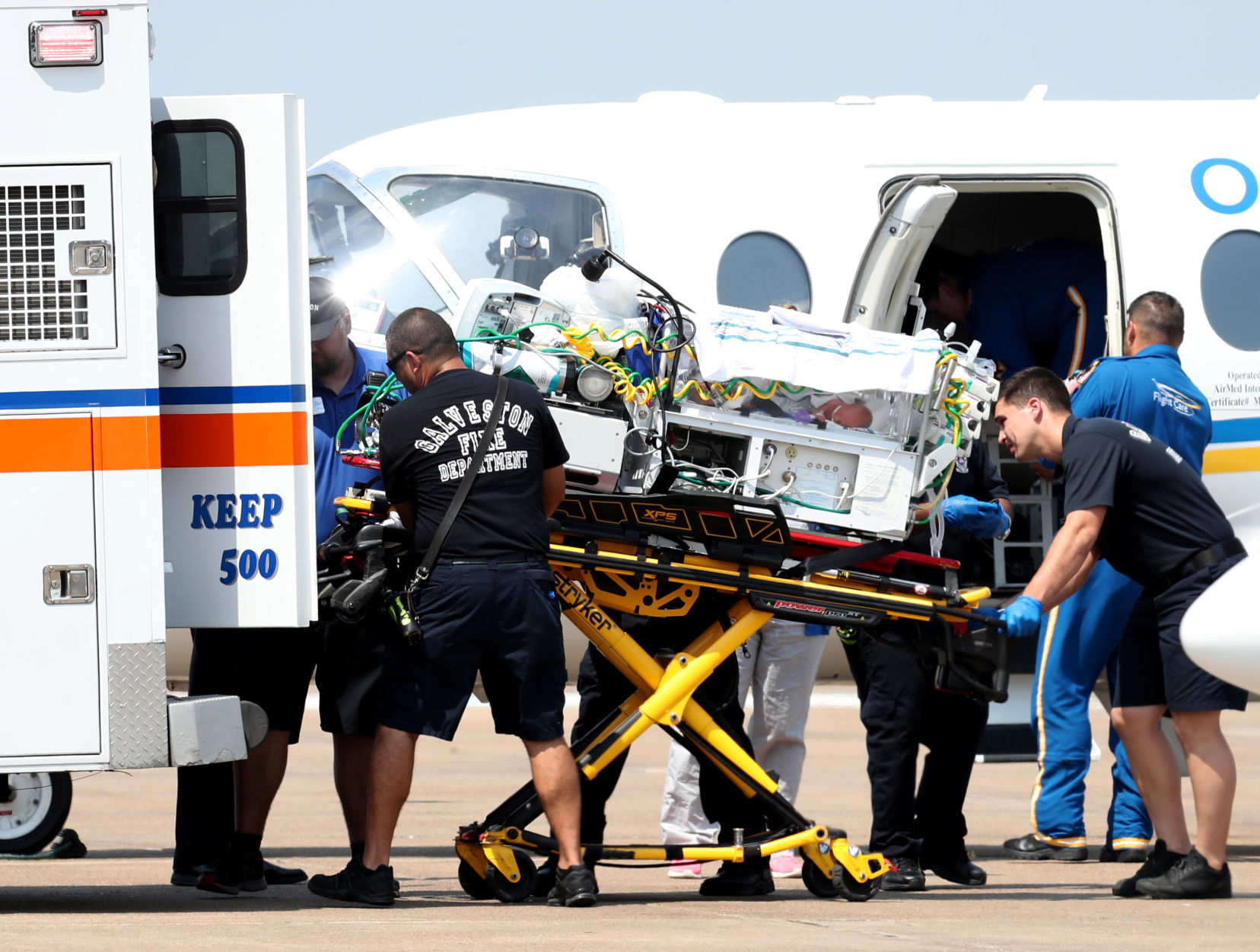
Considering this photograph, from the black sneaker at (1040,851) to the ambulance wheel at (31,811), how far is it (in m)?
4.19

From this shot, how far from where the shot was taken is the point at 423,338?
19.6ft

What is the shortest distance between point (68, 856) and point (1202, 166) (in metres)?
6.41

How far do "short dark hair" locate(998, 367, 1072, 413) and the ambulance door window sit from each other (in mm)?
2877

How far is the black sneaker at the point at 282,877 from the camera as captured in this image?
6.79 meters

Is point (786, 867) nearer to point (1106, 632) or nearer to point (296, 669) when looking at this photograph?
point (1106, 632)

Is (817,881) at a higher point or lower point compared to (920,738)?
lower

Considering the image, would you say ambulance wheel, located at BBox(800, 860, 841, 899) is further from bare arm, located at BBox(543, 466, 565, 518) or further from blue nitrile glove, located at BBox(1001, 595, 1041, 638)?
bare arm, located at BBox(543, 466, 565, 518)

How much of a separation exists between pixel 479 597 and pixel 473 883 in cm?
112

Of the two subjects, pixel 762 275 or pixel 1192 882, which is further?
pixel 762 275

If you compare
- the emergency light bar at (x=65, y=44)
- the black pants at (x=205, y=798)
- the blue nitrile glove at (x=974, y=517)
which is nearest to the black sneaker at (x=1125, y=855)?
the blue nitrile glove at (x=974, y=517)

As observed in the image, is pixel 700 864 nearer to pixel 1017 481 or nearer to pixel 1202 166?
pixel 1017 481

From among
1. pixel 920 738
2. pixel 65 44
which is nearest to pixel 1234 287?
pixel 920 738

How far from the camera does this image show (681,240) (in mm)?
8492

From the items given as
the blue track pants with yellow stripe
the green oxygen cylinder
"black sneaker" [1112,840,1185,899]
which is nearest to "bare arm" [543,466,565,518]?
the green oxygen cylinder
